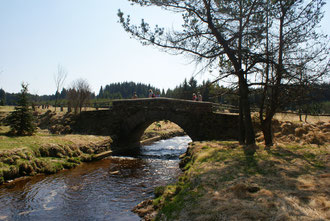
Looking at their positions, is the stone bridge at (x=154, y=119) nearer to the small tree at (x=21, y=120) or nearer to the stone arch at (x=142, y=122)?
the stone arch at (x=142, y=122)

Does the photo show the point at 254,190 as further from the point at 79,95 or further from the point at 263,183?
the point at 79,95

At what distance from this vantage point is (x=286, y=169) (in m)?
6.51

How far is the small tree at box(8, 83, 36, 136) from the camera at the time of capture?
46.8 ft

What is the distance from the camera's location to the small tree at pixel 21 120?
46.8 ft

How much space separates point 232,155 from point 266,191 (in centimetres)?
363

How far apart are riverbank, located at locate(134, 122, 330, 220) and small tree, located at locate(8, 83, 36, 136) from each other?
1049 centimetres

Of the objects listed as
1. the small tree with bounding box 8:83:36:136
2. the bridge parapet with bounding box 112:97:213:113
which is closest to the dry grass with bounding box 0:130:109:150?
the small tree with bounding box 8:83:36:136

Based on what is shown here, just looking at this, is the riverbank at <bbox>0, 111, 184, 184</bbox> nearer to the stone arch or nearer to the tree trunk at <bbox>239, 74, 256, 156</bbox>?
the stone arch

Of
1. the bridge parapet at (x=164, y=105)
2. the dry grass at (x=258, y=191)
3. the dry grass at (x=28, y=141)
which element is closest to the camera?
the dry grass at (x=258, y=191)

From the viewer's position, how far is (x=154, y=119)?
1797 cm

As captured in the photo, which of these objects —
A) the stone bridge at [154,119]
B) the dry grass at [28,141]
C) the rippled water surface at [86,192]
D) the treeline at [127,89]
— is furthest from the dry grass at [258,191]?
the treeline at [127,89]

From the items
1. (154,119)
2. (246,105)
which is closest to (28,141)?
(154,119)

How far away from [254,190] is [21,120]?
14.0 metres

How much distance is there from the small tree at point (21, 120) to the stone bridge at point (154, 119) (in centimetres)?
573
